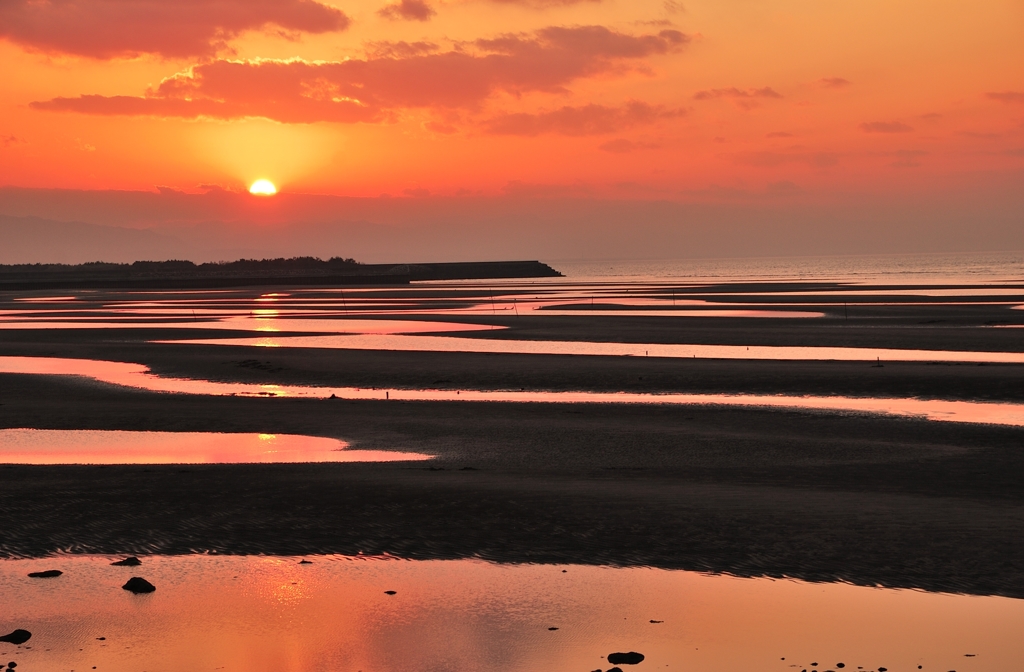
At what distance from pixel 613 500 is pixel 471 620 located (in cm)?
494

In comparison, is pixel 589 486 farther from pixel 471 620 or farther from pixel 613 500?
pixel 471 620

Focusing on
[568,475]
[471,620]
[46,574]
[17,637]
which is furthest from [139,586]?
[568,475]

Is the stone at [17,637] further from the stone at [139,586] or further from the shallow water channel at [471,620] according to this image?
the stone at [139,586]

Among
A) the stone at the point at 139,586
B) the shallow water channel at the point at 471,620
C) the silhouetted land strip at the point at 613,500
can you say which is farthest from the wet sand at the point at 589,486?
the stone at the point at 139,586

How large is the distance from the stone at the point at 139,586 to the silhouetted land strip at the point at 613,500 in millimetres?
1524

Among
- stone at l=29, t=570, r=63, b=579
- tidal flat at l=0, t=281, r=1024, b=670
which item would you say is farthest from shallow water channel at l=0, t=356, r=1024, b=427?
stone at l=29, t=570, r=63, b=579

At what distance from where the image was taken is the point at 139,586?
1075 cm

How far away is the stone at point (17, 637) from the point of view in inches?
360

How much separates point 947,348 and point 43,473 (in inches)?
1247

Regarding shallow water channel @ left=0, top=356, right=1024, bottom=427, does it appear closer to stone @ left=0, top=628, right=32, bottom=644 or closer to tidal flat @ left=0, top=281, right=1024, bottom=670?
tidal flat @ left=0, top=281, right=1024, bottom=670

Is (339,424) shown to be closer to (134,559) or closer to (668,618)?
(134,559)

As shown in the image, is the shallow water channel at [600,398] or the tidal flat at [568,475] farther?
the shallow water channel at [600,398]

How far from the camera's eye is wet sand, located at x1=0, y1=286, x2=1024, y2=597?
478 inches

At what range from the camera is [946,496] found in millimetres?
14602
